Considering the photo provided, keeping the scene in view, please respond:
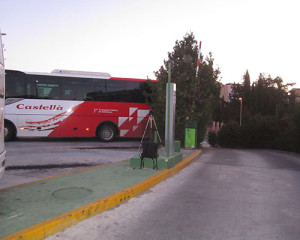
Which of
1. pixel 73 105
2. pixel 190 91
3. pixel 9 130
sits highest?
Answer: pixel 190 91

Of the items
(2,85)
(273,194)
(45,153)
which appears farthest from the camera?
(45,153)

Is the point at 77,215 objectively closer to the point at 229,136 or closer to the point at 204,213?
the point at 204,213

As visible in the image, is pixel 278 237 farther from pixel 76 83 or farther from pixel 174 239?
pixel 76 83

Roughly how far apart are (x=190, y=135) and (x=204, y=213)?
321 inches

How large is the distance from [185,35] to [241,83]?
6161 centimetres

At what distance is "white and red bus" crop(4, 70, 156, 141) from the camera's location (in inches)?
535

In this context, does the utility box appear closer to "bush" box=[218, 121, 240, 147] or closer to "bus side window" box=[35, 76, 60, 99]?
"bus side window" box=[35, 76, 60, 99]

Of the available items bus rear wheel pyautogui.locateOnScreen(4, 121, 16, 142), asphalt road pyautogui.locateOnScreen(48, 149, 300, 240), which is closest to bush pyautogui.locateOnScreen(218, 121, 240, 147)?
bus rear wheel pyautogui.locateOnScreen(4, 121, 16, 142)

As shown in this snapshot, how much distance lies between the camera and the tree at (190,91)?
12812mm

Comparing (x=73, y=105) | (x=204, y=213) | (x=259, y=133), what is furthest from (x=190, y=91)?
(x=259, y=133)

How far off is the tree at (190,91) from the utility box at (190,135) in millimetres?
284

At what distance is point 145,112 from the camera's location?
602 inches

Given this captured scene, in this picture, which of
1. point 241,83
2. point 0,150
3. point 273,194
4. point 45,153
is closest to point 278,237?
point 273,194

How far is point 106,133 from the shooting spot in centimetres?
1491
